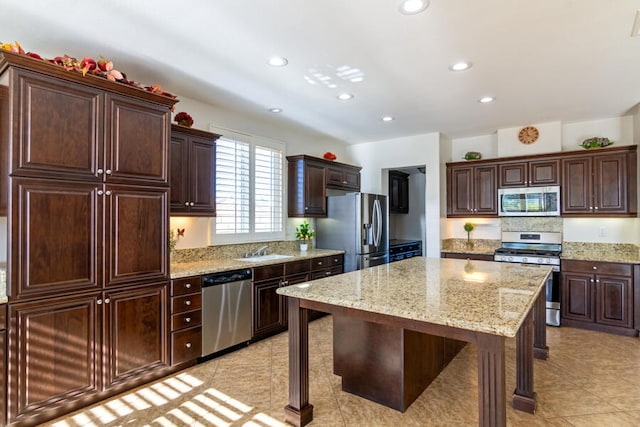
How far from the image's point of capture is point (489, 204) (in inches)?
207

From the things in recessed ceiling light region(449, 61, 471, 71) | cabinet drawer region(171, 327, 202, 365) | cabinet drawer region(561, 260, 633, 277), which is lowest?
cabinet drawer region(171, 327, 202, 365)

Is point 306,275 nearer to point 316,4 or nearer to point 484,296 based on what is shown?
point 484,296

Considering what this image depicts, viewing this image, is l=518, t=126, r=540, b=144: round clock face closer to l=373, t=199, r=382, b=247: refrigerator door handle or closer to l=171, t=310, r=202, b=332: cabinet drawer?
l=373, t=199, r=382, b=247: refrigerator door handle

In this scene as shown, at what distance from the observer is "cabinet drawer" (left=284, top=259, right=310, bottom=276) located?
4125mm

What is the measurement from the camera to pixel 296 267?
4.25 m

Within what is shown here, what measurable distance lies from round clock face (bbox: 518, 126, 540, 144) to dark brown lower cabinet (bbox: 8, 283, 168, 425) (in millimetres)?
5017

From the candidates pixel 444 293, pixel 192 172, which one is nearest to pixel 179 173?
pixel 192 172

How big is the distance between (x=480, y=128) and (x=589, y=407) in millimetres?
3759

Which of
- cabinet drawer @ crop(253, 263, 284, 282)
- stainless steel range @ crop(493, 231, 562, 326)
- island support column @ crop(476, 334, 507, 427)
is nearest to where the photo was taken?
island support column @ crop(476, 334, 507, 427)

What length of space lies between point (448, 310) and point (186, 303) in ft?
7.56

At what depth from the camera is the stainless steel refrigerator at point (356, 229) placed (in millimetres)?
4887

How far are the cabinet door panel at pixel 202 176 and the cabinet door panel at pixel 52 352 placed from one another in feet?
4.33

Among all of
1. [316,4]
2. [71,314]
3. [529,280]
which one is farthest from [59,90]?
[529,280]

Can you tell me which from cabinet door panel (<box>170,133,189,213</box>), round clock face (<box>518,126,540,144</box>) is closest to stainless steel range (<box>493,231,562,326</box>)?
round clock face (<box>518,126,540,144</box>)
